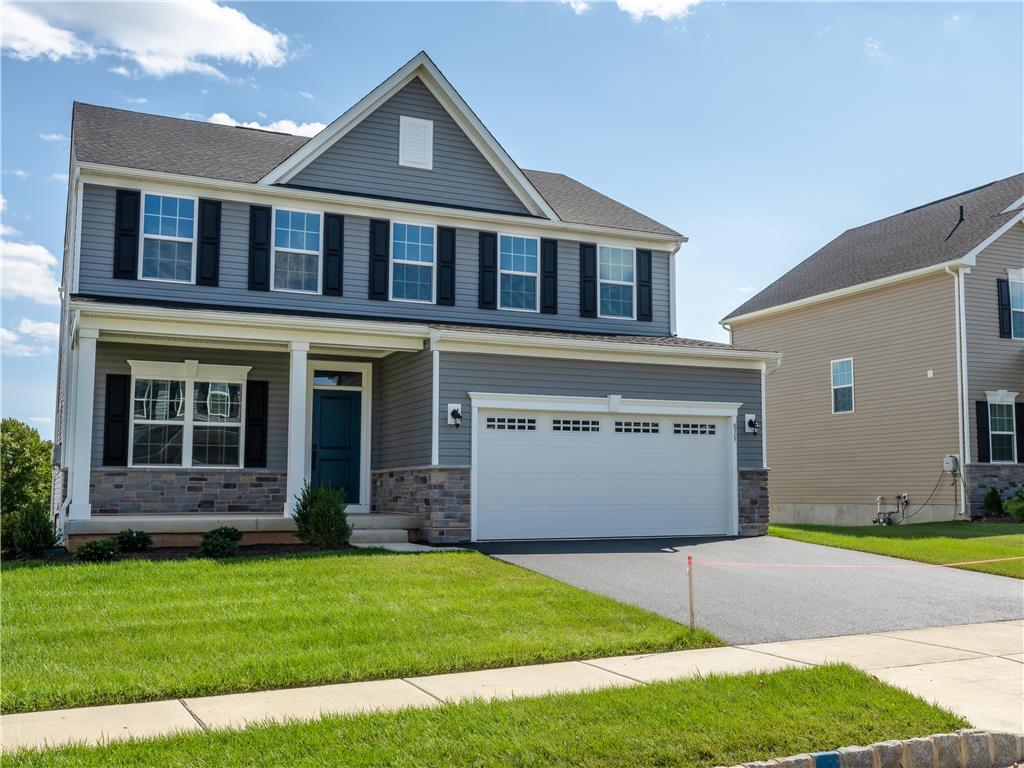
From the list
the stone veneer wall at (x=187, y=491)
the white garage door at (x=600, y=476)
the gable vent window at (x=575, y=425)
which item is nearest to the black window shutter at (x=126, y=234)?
the stone veneer wall at (x=187, y=491)

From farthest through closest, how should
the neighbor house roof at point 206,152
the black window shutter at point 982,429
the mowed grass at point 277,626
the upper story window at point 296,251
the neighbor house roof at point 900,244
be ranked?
the neighbor house roof at point 900,244 < the black window shutter at point 982,429 < the upper story window at point 296,251 < the neighbor house roof at point 206,152 < the mowed grass at point 277,626

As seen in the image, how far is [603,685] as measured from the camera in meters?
7.10

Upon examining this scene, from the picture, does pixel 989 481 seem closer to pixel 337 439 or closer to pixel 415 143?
pixel 337 439

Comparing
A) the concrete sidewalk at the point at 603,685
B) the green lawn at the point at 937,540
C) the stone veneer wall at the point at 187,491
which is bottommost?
the concrete sidewalk at the point at 603,685

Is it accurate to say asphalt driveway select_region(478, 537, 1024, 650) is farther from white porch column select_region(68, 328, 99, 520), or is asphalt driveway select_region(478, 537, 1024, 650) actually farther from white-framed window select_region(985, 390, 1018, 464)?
white-framed window select_region(985, 390, 1018, 464)

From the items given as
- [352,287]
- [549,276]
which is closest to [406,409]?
[352,287]

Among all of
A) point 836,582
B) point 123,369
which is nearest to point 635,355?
point 836,582

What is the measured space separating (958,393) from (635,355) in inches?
353

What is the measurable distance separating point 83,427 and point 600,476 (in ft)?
27.0

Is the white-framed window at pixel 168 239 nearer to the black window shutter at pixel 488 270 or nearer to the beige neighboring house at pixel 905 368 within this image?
the black window shutter at pixel 488 270

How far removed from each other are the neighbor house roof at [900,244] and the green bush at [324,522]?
15098 mm

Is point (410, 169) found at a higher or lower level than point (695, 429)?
higher

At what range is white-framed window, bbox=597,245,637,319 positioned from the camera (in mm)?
19438

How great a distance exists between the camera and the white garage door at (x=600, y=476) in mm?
15633
